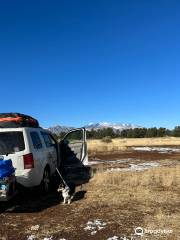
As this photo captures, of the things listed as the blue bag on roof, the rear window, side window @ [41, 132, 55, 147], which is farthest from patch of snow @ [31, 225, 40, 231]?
side window @ [41, 132, 55, 147]

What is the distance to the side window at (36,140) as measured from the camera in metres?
11.8

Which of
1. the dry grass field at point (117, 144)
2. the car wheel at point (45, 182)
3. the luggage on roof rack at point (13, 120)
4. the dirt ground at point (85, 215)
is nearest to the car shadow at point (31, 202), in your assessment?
the dirt ground at point (85, 215)

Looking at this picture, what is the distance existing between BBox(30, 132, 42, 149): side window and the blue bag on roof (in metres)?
1.79

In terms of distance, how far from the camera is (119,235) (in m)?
7.88

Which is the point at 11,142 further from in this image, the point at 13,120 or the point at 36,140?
the point at 36,140

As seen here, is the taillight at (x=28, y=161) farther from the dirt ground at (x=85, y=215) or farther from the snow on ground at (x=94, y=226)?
the snow on ground at (x=94, y=226)

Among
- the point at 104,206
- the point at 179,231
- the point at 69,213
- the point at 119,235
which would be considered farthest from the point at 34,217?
the point at 179,231

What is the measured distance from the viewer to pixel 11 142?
1116 cm

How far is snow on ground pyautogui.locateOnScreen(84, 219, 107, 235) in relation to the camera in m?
8.30

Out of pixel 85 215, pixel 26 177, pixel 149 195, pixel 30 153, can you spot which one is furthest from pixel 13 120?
pixel 149 195

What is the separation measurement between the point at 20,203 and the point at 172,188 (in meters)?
4.21

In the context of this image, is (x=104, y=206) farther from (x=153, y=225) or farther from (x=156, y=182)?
(x=156, y=182)

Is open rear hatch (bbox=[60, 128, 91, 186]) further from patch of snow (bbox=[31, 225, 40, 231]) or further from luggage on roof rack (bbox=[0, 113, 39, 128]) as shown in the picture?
patch of snow (bbox=[31, 225, 40, 231])

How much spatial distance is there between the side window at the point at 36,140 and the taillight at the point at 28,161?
0.66m
